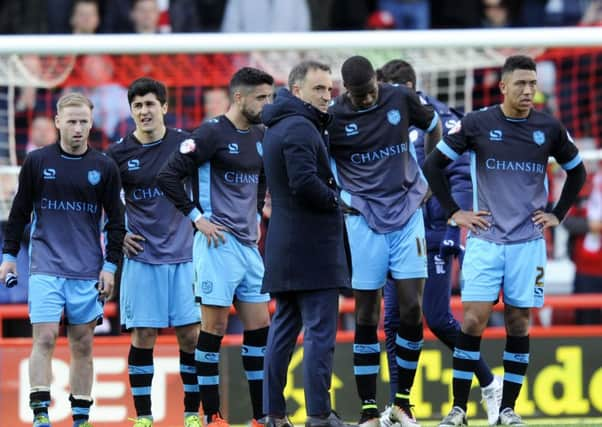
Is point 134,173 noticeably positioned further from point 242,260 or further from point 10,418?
point 10,418

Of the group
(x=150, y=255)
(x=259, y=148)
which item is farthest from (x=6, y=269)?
(x=259, y=148)

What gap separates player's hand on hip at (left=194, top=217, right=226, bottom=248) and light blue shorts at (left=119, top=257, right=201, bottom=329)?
1.76 feet

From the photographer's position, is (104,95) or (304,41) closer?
(304,41)

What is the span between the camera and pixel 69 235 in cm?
915

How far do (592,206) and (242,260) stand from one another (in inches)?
208

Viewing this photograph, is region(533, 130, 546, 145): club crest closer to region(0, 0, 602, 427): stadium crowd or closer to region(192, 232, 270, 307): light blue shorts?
region(0, 0, 602, 427): stadium crowd

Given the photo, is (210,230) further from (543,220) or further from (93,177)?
(543,220)

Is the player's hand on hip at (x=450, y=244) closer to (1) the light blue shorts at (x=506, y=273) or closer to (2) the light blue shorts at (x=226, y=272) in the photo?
(1) the light blue shorts at (x=506, y=273)

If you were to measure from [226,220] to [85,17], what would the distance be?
6.13m

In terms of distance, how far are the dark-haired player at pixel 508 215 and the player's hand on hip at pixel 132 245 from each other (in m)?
1.98

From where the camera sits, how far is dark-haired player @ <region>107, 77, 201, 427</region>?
9.52 m

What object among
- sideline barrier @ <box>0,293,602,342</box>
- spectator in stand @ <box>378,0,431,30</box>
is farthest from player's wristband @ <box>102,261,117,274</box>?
spectator in stand @ <box>378,0,431,30</box>

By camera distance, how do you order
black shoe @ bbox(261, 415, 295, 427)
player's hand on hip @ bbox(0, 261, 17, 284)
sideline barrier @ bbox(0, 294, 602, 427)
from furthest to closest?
sideline barrier @ bbox(0, 294, 602, 427) → player's hand on hip @ bbox(0, 261, 17, 284) → black shoe @ bbox(261, 415, 295, 427)

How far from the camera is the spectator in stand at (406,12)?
15914mm
